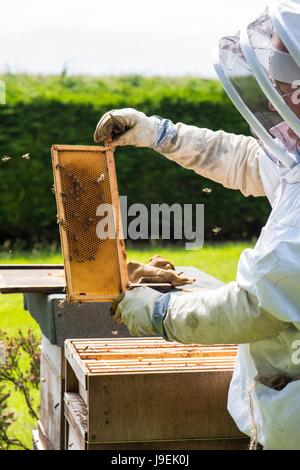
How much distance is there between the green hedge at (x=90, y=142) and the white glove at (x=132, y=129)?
8996 millimetres

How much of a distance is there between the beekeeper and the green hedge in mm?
A: 9843

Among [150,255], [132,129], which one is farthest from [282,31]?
[150,255]

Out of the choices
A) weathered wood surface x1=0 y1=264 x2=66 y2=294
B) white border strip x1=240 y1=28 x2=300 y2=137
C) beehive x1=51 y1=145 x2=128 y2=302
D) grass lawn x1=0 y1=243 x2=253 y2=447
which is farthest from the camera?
grass lawn x1=0 y1=243 x2=253 y2=447

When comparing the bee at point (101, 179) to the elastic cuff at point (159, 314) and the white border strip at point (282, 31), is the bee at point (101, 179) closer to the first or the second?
the elastic cuff at point (159, 314)

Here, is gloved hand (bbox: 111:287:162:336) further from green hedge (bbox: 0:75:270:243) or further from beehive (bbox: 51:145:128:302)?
green hedge (bbox: 0:75:270:243)

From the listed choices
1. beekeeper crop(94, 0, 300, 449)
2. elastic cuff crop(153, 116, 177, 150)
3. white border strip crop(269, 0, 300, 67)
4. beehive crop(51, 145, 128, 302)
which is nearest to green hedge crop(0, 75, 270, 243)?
elastic cuff crop(153, 116, 177, 150)

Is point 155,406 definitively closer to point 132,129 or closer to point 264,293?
point 264,293

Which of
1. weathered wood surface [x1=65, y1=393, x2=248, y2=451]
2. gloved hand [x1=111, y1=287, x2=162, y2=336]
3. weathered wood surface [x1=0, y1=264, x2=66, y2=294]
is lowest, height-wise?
weathered wood surface [x1=65, y1=393, x2=248, y2=451]

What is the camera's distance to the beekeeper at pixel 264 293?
10.4ft

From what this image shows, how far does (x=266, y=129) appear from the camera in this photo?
11.6 ft

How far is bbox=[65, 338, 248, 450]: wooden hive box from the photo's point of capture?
147 inches

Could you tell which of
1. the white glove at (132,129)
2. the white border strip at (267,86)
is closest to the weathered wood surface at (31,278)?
the white glove at (132,129)

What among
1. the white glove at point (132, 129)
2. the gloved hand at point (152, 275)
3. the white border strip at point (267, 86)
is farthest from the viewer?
the gloved hand at point (152, 275)

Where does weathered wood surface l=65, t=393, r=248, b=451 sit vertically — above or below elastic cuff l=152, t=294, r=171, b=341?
below
